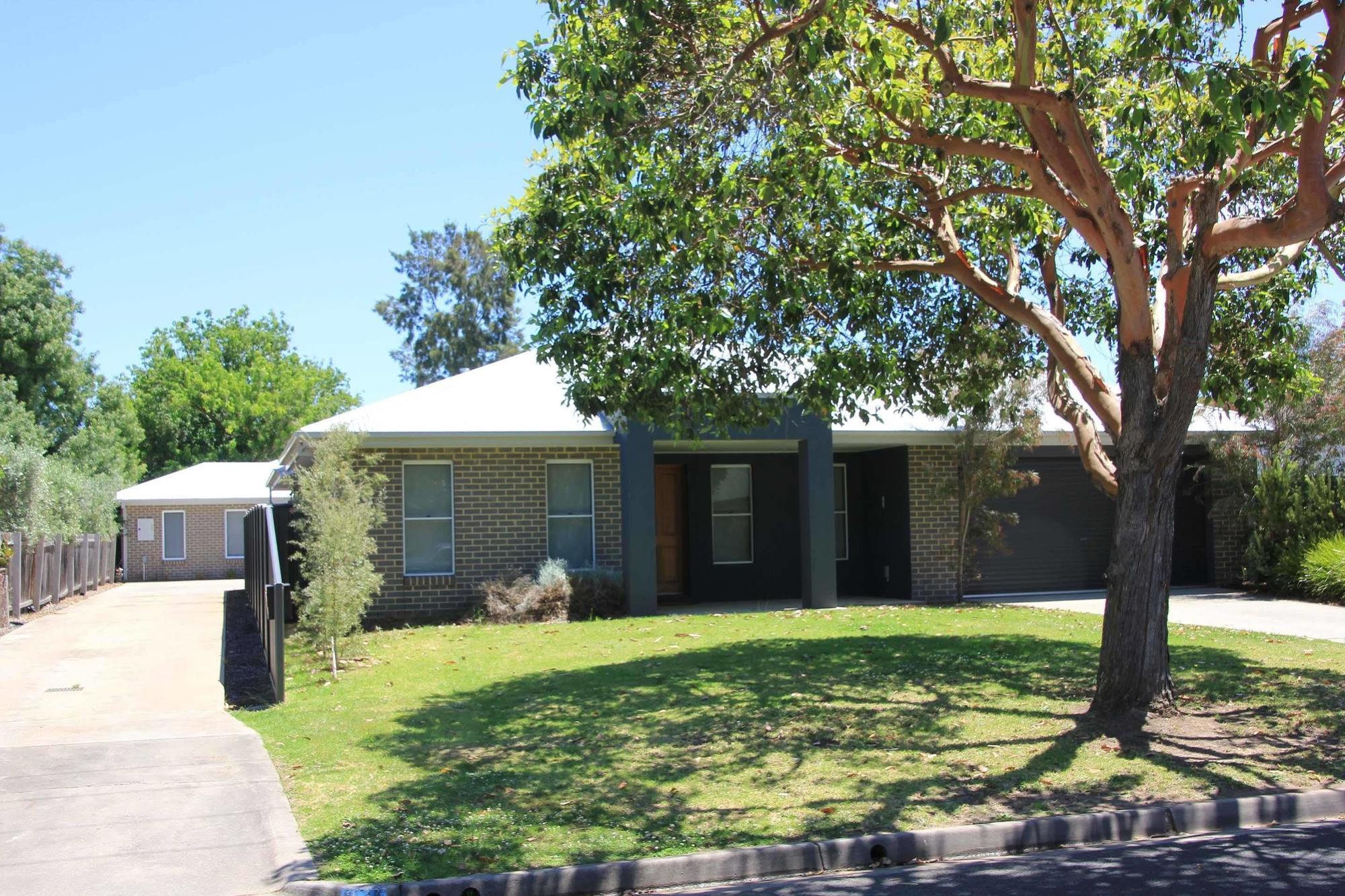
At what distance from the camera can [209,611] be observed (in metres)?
23.4

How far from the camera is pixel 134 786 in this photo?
838 centimetres

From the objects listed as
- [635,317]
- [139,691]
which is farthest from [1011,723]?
[139,691]

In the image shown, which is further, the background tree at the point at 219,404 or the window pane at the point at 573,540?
the background tree at the point at 219,404

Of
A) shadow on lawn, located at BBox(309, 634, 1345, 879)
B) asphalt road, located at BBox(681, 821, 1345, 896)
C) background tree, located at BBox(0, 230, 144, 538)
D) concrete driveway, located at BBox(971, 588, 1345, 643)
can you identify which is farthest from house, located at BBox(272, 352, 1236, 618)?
background tree, located at BBox(0, 230, 144, 538)

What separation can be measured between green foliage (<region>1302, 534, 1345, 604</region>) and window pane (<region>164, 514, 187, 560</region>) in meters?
33.7

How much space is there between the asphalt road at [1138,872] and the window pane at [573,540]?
1246cm

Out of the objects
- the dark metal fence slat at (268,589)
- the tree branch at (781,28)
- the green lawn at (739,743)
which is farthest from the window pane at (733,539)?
the tree branch at (781,28)

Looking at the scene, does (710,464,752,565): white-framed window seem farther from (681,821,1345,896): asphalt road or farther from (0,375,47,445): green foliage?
(0,375,47,445): green foliage

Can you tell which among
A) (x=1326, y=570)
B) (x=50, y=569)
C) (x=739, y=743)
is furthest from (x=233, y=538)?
(x=739, y=743)

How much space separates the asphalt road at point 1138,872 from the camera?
5.87m

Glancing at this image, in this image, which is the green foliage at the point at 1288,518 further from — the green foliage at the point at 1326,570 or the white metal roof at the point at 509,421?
the white metal roof at the point at 509,421

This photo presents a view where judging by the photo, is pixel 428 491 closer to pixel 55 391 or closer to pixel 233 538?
pixel 233 538

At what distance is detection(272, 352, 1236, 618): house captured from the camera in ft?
59.0

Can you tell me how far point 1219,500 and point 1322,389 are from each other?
2.65 meters
